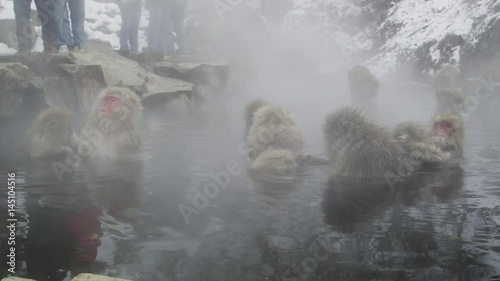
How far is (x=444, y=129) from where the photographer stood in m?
4.95

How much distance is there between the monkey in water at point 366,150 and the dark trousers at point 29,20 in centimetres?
390

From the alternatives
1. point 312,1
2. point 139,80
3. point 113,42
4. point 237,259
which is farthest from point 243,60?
point 237,259

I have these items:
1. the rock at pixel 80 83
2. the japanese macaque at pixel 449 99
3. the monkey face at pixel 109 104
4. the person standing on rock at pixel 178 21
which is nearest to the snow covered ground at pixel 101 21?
the person standing on rock at pixel 178 21

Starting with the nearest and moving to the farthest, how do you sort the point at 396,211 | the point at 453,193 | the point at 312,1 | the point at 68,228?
the point at 68,228 → the point at 396,211 → the point at 453,193 → the point at 312,1

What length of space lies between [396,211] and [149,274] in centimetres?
177

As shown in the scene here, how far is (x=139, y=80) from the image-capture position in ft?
26.2

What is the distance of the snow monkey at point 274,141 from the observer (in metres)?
4.56

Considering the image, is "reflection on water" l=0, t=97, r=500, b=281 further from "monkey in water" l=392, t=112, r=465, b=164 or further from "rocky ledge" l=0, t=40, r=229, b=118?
"rocky ledge" l=0, t=40, r=229, b=118

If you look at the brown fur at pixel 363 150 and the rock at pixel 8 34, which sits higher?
the rock at pixel 8 34

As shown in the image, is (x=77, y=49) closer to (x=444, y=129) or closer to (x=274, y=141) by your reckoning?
(x=274, y=141)

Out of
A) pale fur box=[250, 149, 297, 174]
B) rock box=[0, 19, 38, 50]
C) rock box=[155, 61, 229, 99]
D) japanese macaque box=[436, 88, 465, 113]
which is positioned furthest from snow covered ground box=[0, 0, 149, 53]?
pale fur box=[250, 149, 297, 174]

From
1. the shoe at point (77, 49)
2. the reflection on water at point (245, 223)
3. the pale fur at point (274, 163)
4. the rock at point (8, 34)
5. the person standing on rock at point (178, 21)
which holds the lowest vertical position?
the reflection on water at point (245, 223)

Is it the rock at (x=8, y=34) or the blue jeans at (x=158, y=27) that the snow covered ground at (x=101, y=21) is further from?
the rock at (x=8, y=34)

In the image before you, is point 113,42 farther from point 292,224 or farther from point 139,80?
point 292,224
